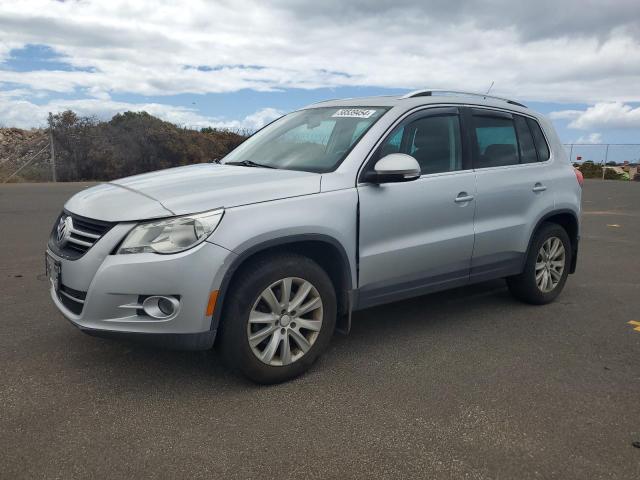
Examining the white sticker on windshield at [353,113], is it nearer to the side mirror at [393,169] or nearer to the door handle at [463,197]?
the side mirror at [393,169]

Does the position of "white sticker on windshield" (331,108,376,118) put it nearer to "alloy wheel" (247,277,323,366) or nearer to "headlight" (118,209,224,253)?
"alloy wheel" (247,277,323,366)

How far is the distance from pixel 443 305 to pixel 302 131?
2087 mm

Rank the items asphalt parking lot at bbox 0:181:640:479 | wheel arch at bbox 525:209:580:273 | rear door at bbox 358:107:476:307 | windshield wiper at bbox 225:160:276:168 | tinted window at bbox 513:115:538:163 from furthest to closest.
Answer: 1. wheel arch at bbox 525:209:580:273
2. tinted window at bbox 513:115:538:163
3. windshield wiper at bbox 225:160:276:168
4. rear door at bbox 358:107:476:307
5. asphalt parking lot at bbox 0:181:640:479

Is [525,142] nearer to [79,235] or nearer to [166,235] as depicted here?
[166,235]

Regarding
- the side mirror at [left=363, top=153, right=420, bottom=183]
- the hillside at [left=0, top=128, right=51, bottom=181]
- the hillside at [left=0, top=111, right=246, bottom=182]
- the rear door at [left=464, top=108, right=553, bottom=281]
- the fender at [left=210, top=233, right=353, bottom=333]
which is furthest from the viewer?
the hillside at [left=0, top=111, right=246, bottom=182]

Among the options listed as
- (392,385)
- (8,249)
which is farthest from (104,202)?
(8,249)

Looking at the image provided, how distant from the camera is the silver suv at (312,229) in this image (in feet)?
10.8

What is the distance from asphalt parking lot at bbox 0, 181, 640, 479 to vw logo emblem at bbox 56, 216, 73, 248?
2.81 feet

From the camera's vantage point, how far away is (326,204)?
3.74 m

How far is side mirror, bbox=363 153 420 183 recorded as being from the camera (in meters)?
3.85

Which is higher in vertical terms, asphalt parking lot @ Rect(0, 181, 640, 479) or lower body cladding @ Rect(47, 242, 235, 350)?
lower body cladding @ Rect(47, 242, 235, 350)

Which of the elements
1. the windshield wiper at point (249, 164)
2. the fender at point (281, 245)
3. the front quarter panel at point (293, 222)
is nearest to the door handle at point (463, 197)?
the front quarter panel at point (293, 222)

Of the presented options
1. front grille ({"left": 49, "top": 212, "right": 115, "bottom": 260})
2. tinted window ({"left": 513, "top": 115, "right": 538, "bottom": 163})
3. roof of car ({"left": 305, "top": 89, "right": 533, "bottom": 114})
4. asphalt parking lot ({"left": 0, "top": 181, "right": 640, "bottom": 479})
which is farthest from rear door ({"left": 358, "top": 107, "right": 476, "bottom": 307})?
front grille ({"left": 49, "top": 212, "right": 115, "bottom": 260})

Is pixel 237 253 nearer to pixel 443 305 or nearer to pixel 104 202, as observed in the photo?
pixel 104 202
